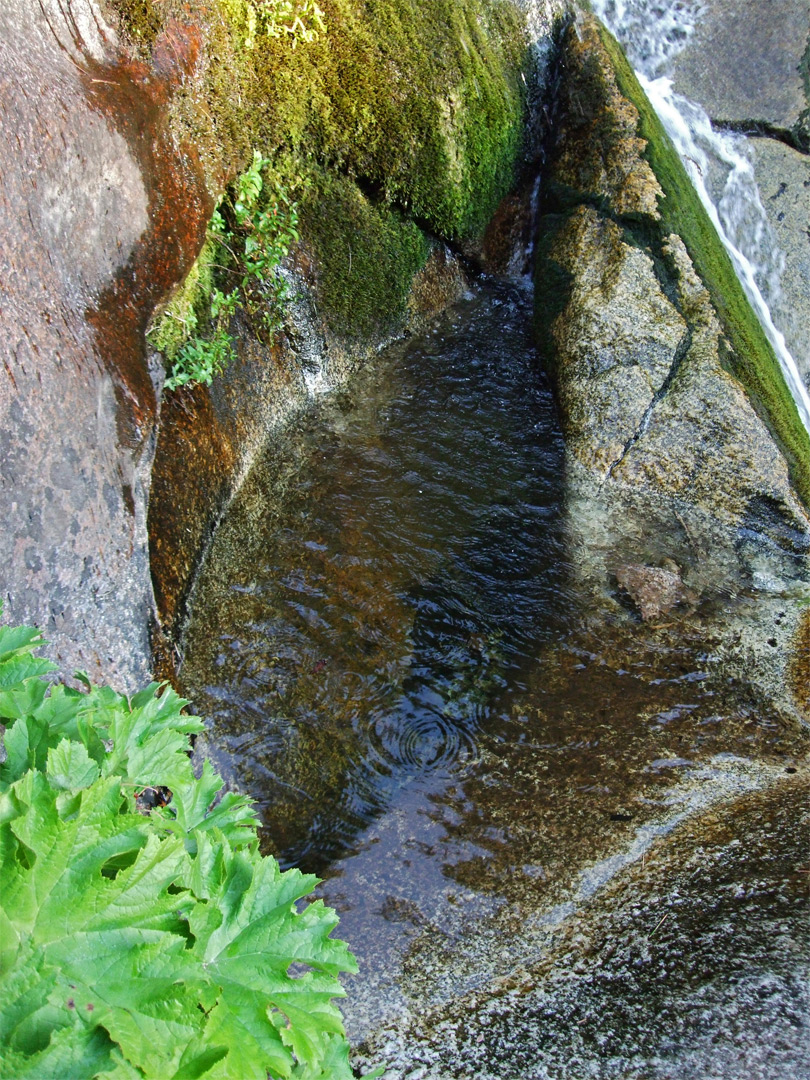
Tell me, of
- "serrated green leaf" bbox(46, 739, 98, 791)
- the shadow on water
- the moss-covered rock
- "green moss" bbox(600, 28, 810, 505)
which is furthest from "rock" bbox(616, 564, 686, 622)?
"serrated green leaf" bbox(46, 739, 98, 791)

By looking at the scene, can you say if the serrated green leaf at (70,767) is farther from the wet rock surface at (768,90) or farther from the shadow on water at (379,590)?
the wet rock surface at (768,90)

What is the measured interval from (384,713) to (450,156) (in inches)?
160

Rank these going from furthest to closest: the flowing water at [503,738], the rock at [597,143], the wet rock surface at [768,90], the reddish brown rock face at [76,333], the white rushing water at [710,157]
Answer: the wet rock surface at [768,90] → the white rushing water at [710,157] → the rock at [597,143] → the reddish brown rock face at [76,333] → the flowing water at [503,738]

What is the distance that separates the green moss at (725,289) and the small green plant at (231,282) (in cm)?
259

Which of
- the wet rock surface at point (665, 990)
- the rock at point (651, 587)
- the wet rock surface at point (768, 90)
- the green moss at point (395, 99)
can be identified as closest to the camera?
the wet rock surface at point (665, 990)

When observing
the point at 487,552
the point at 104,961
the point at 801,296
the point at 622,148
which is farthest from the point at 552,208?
the point at 104,961

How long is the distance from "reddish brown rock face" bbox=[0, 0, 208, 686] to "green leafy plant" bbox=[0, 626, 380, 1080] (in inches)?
66.1

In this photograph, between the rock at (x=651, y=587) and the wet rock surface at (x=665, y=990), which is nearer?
the wet rock surface at (x=665, y=990)

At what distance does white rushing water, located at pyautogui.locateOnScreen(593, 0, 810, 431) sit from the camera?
23.1 feet

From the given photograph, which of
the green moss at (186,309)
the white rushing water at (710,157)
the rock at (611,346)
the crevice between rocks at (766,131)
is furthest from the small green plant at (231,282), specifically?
the crevice between rocks at (766,131)

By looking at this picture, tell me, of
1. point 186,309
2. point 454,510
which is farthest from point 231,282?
point 454,510

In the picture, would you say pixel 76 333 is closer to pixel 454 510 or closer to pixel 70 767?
pixel 454 510

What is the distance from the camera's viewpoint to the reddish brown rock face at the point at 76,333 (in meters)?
3.07

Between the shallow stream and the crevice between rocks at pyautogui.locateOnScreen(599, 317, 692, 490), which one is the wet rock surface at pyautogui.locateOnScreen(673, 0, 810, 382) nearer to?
the crevice between rocks at pyautogui.locateOnScreen(599, 317, 692, 490)
